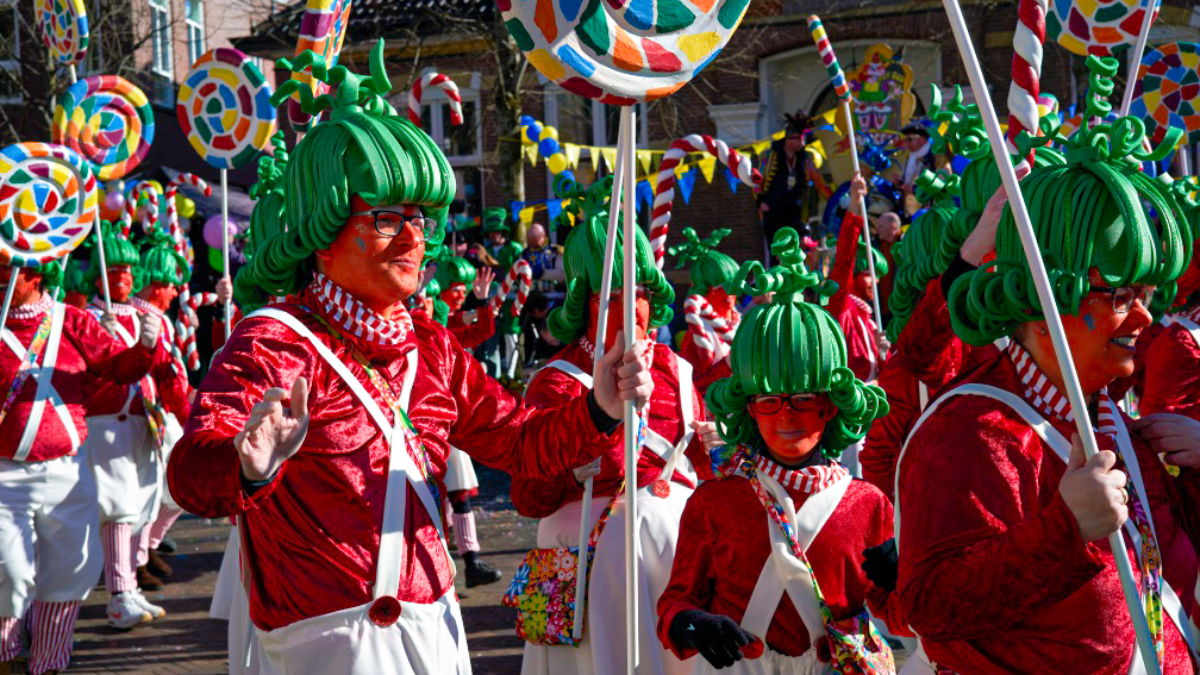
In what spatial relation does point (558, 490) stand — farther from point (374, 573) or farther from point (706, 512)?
point (374, 573)

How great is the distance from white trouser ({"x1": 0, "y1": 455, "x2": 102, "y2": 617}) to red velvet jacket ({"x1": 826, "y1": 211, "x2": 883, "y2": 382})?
3.56 m

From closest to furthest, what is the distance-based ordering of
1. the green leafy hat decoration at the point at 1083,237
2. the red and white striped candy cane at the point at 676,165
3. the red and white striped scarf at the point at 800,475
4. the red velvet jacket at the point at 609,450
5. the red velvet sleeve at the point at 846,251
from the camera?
the green leafy hat decoration at the point at 1083,237
the red and white striped scarf at the point at 800,475
the red velvet jacket at the point at 609,450
the red and white striped candy cane at the point at 676,165
the red velvet sleeve at the point at 846,251

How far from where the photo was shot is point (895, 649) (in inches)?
269

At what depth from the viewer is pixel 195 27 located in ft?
87.8

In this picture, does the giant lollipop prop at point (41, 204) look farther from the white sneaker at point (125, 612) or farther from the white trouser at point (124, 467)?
the white sneaker at point (125, 612)

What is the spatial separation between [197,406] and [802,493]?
154 cm

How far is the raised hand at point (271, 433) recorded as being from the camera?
2852 millimetres

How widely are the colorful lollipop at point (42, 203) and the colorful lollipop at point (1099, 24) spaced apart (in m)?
4.40

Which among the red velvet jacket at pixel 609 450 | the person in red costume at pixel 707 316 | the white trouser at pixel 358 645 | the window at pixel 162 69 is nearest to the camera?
the white trouser at pixel 358 645

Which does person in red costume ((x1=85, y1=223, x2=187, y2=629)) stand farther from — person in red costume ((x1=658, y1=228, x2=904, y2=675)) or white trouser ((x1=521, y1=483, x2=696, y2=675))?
person in red costume ((x1=658, y1=228, x2=904, y2=675))

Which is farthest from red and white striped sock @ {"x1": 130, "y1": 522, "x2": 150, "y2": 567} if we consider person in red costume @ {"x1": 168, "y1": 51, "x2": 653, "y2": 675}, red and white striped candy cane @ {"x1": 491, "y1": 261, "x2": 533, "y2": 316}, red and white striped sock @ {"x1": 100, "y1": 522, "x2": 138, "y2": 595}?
person in red costume @ {"x1": 168, "y1": 51, "x2": 653, "y2": 675}

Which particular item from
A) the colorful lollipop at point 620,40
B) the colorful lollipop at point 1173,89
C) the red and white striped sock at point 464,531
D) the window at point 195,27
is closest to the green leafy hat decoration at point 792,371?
the colorful lollipop at point 620,40

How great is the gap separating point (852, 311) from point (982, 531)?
583cm

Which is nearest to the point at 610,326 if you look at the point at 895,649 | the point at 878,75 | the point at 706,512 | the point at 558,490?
the point at 558,490
